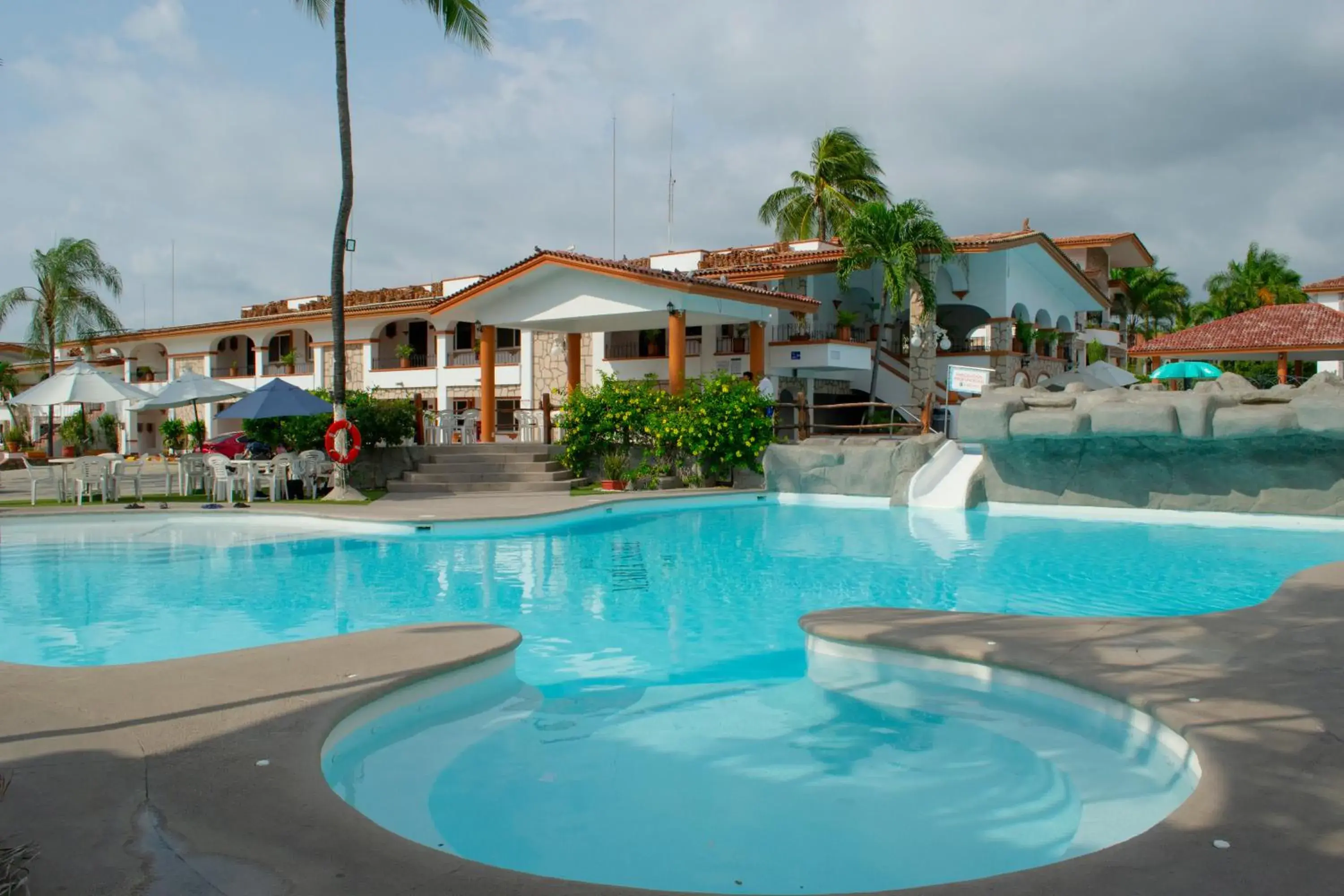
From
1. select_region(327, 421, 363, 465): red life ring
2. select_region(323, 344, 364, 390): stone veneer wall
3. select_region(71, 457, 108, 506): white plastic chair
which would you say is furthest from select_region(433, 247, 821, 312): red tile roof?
select_region(71, 457, 108, 506): white plastic chair

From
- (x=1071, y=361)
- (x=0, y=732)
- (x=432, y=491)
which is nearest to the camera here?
(x=0, y=732)

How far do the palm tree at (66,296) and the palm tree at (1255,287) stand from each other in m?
50.2

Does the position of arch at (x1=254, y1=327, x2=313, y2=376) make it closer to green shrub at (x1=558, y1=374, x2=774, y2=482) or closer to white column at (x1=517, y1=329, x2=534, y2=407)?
white column at (x1=517, y1=329, x2=534, y2=407)

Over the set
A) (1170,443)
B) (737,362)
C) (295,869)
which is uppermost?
(737,362)

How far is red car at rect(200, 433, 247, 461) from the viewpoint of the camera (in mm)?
22047

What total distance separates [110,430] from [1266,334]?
133 feet

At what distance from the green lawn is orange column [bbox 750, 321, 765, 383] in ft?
32.0

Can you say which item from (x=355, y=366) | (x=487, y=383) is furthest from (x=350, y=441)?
(x=355, y=366)

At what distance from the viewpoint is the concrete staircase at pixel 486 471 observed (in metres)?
20.5

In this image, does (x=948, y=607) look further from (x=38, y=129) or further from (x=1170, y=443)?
(x=38, y=129)

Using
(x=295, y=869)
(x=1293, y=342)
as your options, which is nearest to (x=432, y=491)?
(x=295, y=869)

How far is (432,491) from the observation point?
20.2m

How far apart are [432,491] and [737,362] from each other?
9614 mm

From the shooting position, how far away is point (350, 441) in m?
18.3
